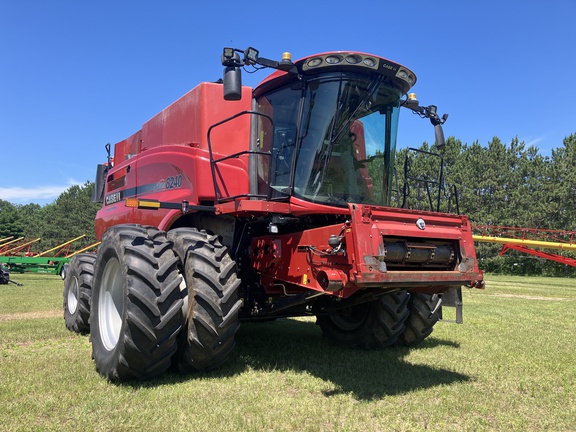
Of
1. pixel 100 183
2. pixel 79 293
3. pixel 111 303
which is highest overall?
pixel 100 183

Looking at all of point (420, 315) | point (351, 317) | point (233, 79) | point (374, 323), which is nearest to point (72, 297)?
point (351, 317)

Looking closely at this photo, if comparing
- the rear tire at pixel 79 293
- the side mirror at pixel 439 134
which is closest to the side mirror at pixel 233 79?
the side mirror at pixel 439 134

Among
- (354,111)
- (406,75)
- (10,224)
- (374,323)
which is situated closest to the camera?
(354,111)

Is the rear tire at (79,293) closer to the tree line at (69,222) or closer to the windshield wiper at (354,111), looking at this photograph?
the windshield wiper at (354,111)

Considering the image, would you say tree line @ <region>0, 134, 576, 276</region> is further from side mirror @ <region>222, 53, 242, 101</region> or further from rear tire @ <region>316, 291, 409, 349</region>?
side mirror @ <region>222, 53, 242, 101</region>

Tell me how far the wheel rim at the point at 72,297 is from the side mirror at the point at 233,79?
5.05 meters

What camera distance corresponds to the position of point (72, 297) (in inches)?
309

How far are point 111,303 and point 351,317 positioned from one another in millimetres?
3174

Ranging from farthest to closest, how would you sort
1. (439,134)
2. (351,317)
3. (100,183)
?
1. (100,183)
2. (351,317)
3. (439,134)

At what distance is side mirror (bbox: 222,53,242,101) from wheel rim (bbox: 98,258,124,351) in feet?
7.35

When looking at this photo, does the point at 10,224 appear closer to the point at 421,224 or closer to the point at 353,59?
the point at 353,59

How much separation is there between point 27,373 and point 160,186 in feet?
8.93

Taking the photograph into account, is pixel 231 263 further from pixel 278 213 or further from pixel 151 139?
pixel 151 139

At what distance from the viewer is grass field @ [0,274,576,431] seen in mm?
3502
